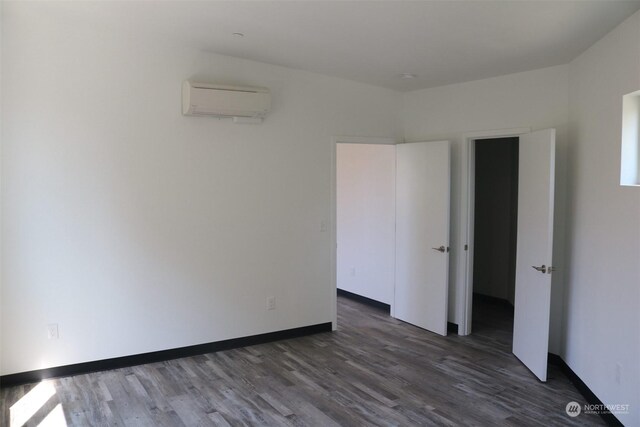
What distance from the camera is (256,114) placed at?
432 centimetres

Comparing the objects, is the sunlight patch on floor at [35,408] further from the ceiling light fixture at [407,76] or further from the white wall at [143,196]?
the ceiling light fixture at [407,76]

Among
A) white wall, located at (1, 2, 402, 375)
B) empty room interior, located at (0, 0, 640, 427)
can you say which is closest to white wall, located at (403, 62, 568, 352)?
empty room interior, located at (0, 0, 640, 427)

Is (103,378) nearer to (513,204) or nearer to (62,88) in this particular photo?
(62,88)

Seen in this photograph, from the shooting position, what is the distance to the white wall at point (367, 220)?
5629 mm

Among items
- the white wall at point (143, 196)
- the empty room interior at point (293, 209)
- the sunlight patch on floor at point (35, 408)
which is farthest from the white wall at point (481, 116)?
the sunlight patch on floor at point (35, 408)

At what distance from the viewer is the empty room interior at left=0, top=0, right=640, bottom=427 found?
10.4ft

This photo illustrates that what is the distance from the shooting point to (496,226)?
6.32 metres

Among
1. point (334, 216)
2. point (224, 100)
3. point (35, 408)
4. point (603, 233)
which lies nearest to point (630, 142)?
point (603, 233)

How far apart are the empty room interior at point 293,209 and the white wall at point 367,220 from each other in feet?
1.21

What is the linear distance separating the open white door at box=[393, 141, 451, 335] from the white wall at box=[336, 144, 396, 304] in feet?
0.56

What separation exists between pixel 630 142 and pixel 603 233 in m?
0.63

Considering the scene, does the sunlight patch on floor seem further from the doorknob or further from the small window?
the small window

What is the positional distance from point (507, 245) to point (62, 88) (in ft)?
17.0

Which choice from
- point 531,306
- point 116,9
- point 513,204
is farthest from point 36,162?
point 513,204
